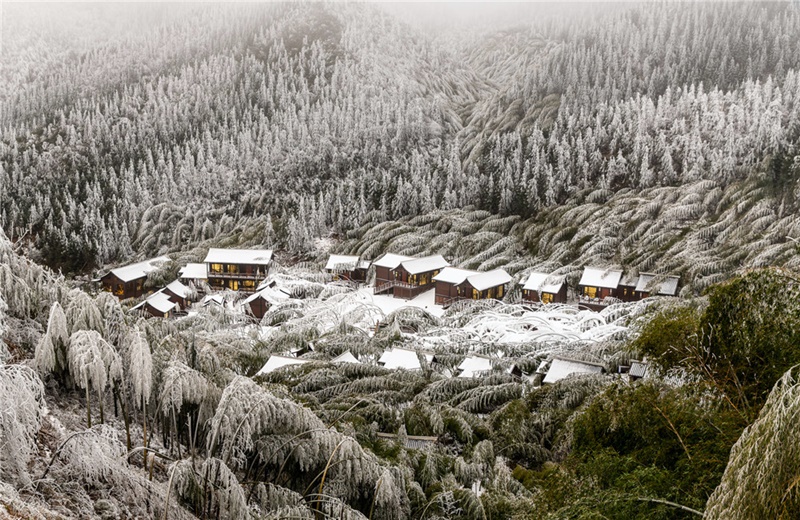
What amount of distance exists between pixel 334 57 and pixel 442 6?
7960cm

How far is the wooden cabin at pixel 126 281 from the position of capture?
66.5 metres

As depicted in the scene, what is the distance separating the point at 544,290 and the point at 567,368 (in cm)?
2566

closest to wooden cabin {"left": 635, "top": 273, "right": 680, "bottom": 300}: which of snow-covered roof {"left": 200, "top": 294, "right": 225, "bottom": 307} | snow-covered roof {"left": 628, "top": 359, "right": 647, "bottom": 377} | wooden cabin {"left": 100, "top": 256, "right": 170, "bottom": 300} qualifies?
snow-covered roof {"left": 628, "top": 359, "right": 647, "bottom": 377}

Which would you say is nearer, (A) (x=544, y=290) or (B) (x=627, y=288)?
(A) (x=544, y=290)

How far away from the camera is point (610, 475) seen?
10.8 m

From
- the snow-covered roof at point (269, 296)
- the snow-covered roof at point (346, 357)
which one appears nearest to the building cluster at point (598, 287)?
the snow-covered roof at point (269, 296)

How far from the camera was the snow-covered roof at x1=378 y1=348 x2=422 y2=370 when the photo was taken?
35.4 m

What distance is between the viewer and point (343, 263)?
7138cm

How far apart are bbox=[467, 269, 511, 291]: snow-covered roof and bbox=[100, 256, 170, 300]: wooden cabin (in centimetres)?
3762

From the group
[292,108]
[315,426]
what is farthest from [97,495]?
[292,108]

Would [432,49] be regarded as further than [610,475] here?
Yes

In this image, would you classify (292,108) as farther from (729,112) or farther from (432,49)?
(729,112)

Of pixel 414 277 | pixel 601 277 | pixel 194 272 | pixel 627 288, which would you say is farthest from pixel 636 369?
pixel 194 272

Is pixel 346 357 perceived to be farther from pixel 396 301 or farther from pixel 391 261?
pixel 391 261
